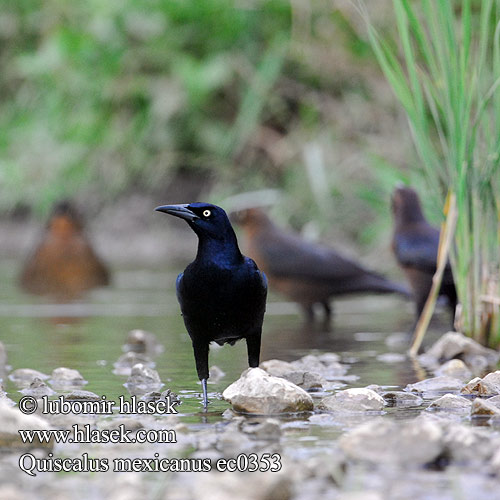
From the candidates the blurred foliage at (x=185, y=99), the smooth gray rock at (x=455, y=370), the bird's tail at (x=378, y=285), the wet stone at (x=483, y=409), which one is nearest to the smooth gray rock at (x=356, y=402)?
the wet stone at (x=483, y=409)

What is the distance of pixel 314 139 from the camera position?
10375 millimetres

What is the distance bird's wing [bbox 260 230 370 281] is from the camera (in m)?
6.11

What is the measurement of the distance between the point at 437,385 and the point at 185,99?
8.38 m

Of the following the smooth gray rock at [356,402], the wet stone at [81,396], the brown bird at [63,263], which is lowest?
the brown bird at [63,263]

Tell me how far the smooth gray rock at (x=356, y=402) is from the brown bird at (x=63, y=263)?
4.90 metres

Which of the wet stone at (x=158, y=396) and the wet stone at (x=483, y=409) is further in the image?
the wet stone at (x=158, y=396)

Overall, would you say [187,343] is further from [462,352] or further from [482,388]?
[482,388]

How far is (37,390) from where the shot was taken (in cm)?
331

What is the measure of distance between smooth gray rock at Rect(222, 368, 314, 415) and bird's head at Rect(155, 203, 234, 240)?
44cm

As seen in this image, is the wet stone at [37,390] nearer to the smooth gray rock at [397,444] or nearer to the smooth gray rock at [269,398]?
Answer: the smooth gray rock at [269,398]

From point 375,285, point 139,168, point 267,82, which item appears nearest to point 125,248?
point 139,168

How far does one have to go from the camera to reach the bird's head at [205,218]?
3111 millimetres

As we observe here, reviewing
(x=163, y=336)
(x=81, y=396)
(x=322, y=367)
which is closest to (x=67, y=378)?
(x=81, y=396)

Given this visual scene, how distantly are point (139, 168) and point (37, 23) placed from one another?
106 inches
